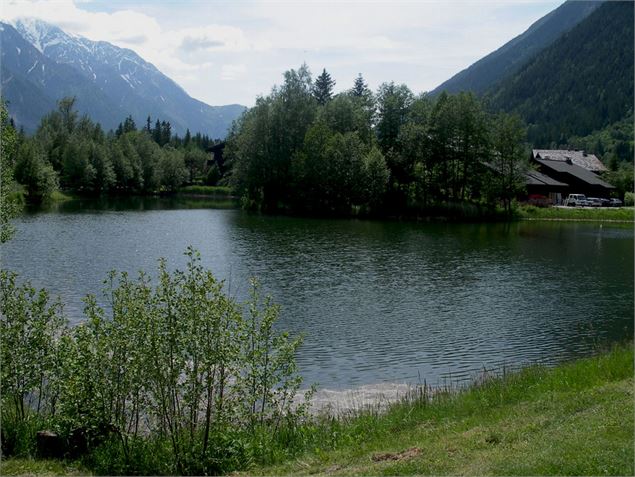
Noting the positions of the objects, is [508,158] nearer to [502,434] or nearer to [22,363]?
[502,434]

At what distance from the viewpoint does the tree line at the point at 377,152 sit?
3243 inches

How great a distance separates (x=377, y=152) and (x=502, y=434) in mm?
72088

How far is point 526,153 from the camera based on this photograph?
87.8 meters

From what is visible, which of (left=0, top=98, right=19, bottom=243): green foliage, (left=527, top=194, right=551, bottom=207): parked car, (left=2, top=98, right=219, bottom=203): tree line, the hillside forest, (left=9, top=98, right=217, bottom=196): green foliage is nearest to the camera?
(left=0, top=98, right=19, bottom=243): green foliage

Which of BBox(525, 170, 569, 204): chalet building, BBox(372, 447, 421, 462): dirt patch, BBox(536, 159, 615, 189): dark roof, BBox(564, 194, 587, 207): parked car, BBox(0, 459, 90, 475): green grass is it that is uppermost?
BBox(536, 159, 615, 189): dark roof

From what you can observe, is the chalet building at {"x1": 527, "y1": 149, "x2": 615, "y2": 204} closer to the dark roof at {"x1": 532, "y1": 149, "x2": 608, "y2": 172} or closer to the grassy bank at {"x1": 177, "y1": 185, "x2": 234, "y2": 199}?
the dark roof at {"x1": 532, "y1": 149, "x2": 608, "y2": 172}

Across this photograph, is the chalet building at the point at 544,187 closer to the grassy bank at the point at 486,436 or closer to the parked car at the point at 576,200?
the parked car at the point at 576,200

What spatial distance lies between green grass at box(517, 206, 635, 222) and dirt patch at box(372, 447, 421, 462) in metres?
78.2

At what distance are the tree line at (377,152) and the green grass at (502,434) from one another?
66755 millimetres

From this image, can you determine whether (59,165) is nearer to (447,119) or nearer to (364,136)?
(364,136)

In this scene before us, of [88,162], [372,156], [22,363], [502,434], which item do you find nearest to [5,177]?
[22,363]

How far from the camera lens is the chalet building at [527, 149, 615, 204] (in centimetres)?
10038

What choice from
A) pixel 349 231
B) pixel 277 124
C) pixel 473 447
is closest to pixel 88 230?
pixel 349 231

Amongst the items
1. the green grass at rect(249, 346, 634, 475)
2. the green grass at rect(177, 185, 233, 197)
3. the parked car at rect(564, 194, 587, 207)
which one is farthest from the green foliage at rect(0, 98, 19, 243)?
the green grass at rect(177, 185, 233, 197)
